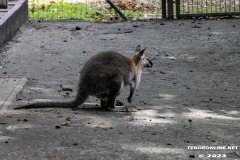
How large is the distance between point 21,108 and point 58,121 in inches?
24.4

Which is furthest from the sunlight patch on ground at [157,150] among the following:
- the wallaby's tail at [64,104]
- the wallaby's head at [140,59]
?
the wallaby's head at [140,59]

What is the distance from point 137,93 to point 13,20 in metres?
4.55

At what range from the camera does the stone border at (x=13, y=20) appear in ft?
34.5

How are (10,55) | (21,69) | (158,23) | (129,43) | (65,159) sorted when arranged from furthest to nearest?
1. (158,23)
2. (129,43)
3. (10,55)
4. (21,69)
5. (65,159)

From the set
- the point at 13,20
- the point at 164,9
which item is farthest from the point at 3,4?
the point at 164,9

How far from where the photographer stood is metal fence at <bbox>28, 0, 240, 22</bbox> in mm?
13477

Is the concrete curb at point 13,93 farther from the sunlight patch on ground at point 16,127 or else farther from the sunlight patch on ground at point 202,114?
the sunlight patch on ground at point 202,114

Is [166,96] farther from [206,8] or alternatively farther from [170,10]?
[206,8]

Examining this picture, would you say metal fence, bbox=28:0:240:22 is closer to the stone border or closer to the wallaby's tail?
the stone border

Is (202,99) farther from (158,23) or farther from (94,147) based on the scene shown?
(158,23)

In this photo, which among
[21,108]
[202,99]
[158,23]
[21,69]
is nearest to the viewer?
[21,108]

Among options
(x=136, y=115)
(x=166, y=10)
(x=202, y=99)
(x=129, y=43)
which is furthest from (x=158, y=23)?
(x=136, y=115)

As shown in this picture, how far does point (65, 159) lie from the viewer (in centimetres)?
476

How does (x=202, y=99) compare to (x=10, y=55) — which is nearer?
(x=202, y=99)
